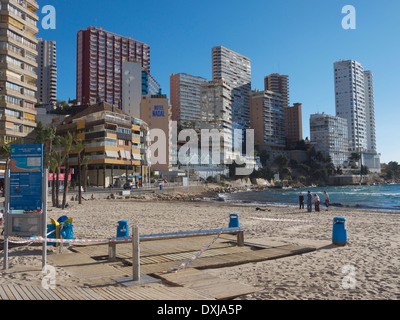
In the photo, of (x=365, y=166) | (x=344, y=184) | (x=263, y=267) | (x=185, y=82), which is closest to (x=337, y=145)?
(x=365, y=166)

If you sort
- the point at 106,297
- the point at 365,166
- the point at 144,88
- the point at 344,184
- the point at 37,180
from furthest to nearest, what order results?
the point at 365,166 < the point at 344,184 < the point at 144,88 < the point at 37,180 < the point at 106,297

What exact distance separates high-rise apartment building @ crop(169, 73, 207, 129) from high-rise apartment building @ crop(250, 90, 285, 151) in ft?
99.7

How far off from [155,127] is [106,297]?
3847 inches

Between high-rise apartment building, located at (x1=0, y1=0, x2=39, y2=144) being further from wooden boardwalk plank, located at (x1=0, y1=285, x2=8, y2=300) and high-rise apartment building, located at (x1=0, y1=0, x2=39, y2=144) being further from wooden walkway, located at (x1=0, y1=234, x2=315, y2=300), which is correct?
wooden boardwalk plank, located at (x1=0, y1=285, x2=8, y2=300)

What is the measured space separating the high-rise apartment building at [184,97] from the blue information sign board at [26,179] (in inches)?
6702

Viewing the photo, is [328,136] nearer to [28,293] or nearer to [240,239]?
[240,239]

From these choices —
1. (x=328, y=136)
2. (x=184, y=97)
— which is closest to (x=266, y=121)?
(x=328, y=136)

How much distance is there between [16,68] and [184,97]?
417ft

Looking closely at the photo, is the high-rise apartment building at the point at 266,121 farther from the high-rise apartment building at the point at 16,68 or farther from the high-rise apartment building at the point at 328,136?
the high-rise apartment building at the point at 16,68

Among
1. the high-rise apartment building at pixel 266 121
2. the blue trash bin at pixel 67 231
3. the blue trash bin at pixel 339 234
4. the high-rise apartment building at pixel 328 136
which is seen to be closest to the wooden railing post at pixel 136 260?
the blue trash bin at pixel 67 231

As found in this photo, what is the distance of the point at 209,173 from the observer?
381ft

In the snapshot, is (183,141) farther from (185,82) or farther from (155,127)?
(185,82)

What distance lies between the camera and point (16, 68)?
58.0 metres

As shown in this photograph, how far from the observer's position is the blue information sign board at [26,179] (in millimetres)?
7465
